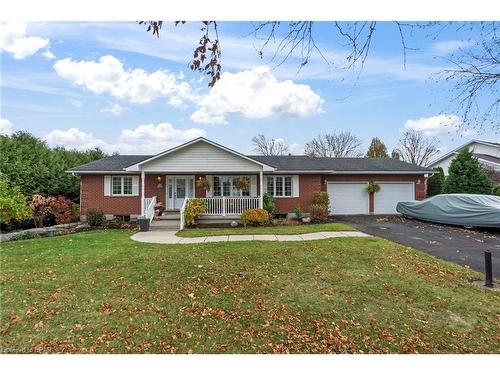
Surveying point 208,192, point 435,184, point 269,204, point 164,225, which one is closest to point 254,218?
point 269,204

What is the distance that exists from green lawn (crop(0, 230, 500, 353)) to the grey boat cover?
6145 millimetres

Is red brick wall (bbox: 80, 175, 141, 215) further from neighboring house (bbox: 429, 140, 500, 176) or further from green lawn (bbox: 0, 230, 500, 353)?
neighboring house (bbox: 429, 140, 500, 176)

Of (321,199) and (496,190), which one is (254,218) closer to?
(321,199)

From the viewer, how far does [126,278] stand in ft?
18.9

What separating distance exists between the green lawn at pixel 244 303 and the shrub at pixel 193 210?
19.0ft

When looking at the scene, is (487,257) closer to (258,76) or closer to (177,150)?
(258,76)

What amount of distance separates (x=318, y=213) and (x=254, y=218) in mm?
3606

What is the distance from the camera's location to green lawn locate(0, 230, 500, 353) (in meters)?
3.62

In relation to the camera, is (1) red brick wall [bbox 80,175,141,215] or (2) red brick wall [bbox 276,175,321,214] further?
(2) red brick wall [bbox 276,175,321,214]

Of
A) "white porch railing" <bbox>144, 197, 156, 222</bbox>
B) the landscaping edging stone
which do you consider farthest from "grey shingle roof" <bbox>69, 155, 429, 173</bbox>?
the landscaping edging stone

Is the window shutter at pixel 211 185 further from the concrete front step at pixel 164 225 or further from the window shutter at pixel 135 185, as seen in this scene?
the window shutter at pixel 135 185

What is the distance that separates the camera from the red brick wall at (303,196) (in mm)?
15992

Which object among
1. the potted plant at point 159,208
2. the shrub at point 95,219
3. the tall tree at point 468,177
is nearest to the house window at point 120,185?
the shrub at point 95,219
